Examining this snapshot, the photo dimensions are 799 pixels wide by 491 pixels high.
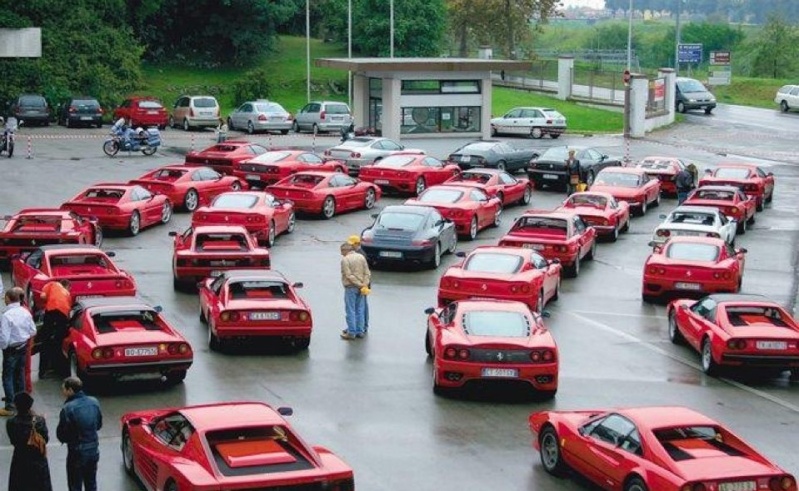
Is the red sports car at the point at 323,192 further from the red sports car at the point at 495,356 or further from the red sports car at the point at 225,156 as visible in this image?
the red sports car at the point at 495,356

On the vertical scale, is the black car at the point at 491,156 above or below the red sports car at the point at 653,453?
below

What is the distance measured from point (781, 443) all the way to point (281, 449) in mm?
7037

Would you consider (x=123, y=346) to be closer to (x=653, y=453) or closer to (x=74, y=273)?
(x=74, y=273)

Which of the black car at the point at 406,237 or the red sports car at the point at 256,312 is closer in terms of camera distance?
the red sports car at the point at 256,312

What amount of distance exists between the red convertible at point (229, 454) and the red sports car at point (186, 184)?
844 inches

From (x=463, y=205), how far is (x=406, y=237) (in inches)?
175

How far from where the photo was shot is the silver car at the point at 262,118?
58125 mm

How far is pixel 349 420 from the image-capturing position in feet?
56.1

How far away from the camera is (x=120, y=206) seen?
31.4 m

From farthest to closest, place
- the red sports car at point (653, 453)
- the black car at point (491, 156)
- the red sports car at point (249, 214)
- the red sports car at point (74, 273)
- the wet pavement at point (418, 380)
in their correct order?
1. the black car at point (491, 156)
2. the red sports car at point (249, 214)
3. the red sports car at point (74, 273)
4. the wet pavement at point (418, 380)
5. the red sports car at point (653, 453)

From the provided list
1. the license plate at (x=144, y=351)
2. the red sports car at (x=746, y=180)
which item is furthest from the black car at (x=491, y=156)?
the license plate at (x=144, y=351)

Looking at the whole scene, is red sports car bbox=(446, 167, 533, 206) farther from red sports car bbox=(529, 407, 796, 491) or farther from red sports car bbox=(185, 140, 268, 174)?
red sports car bbox=(529, 407, 796, 491)

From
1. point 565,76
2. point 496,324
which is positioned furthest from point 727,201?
point 565,76

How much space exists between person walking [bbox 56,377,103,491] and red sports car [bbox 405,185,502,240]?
18.0 meters
